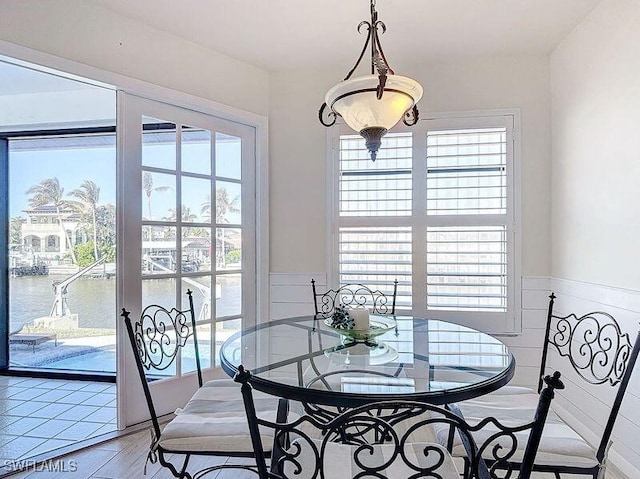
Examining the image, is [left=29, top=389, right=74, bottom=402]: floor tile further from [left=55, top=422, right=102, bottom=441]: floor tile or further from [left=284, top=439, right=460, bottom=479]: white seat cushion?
[left=284, top=439, right=460, bottom=479]: white seat cushion

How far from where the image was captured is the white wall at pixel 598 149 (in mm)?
2066

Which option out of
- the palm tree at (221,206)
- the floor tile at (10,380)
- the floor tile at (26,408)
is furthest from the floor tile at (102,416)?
the palm tree at (221,206)

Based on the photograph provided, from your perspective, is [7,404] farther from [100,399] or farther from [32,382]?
[100,399]

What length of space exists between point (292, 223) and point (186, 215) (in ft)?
2.77

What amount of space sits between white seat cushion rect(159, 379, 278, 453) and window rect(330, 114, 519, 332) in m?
1.58

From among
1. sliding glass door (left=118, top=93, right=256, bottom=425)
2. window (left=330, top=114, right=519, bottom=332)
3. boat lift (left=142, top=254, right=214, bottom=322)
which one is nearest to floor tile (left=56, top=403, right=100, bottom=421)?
sliding glass door (left=118, top=93, right=256, bottom=425)

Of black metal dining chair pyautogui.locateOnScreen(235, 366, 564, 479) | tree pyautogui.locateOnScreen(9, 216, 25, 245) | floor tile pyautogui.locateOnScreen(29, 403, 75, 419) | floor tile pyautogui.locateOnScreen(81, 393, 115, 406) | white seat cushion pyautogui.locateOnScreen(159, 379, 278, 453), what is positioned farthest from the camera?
tree pyautogui.locateOnScreen(9, 216, 25, 245)

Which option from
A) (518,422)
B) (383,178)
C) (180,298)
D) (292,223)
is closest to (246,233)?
(292,223)

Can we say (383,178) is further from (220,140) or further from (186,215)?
(186,215)

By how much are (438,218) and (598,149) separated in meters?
1.09

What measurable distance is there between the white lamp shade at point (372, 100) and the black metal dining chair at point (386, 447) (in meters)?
1.11

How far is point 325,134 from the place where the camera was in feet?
10.7

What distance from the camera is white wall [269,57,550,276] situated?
9.88ft

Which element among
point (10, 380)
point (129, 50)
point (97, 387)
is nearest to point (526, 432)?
point (129, 50)
